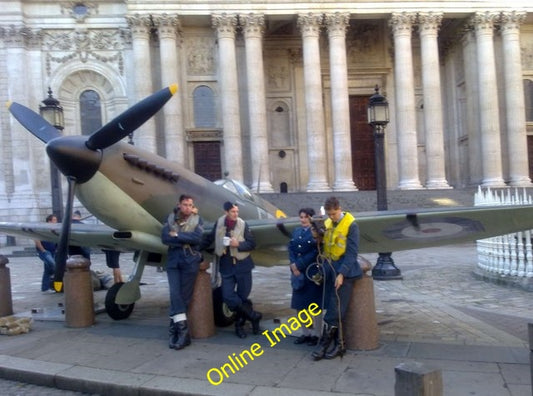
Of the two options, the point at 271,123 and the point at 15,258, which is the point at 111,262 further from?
the point at 271,123

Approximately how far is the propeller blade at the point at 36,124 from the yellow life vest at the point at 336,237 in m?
3.93

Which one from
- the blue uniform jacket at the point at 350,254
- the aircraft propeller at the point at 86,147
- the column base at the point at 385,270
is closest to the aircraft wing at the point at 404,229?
the blue uniform jacket at the point at 350,254

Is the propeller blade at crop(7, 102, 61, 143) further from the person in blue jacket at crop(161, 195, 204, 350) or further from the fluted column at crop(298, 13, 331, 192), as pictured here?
the fluted column at crop(298, 13, 331, 192)

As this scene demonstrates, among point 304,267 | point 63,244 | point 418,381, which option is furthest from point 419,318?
point 63,244

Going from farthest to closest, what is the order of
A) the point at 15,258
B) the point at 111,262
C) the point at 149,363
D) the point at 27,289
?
the point at 15,258 < the point at 27,289 < the point at 111,262 < the point at 149,363

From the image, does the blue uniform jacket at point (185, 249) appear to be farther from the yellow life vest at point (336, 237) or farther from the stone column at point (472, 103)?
the stone column at point (472, 103)

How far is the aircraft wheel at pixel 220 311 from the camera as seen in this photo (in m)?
7.12

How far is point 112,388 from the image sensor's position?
492 cm

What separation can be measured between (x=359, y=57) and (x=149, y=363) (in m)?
28.8

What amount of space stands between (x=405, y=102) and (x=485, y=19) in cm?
634

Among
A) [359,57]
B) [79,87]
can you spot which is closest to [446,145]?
[359,57]

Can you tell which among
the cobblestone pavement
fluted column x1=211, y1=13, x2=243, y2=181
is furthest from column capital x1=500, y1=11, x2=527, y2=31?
the cobblestone pavement

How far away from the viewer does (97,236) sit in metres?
7.69

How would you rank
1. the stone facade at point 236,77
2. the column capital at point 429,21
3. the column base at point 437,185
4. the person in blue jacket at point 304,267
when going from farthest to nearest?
the column capital at point 429,21 < the column base at point 437,185 < the stone facade at point 236,77 < the person in blue jacket at point 304,267
